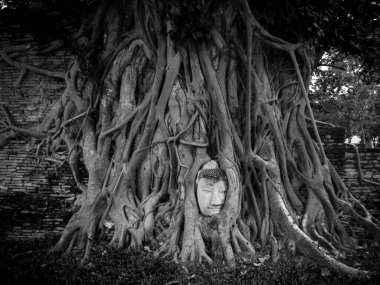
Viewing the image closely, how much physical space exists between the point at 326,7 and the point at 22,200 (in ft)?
16.2

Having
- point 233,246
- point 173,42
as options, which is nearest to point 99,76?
point 173,42

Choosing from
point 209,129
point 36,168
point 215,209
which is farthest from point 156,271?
point 36,168

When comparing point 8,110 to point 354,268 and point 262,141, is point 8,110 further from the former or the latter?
point 354,268

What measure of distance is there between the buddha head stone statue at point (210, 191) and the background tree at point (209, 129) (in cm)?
6

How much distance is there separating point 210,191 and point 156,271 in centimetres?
103

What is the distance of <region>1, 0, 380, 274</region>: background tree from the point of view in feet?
12.2

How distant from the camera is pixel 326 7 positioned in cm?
412

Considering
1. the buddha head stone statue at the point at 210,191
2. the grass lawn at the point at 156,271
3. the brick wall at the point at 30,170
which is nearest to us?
the grass lawn at the point at 156,271

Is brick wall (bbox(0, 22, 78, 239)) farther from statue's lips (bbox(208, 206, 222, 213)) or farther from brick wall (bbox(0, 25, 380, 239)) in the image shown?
statue's lips (bbox(208, 206, 222, 213))

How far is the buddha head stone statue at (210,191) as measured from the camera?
12.1ft

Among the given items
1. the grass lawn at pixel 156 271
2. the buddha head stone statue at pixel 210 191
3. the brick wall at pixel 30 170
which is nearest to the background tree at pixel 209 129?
the buddha head stone statue at pixel 210 191

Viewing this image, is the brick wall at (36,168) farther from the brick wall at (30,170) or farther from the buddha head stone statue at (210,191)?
the buddha head stone statue at (210,191)

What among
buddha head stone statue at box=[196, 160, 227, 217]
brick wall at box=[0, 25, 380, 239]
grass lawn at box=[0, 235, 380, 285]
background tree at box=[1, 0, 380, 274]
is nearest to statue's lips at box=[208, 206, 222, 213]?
buddha head stone statue at box=[196, 160, 227, 217]

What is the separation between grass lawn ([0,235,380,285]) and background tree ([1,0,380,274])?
0.19 meters
